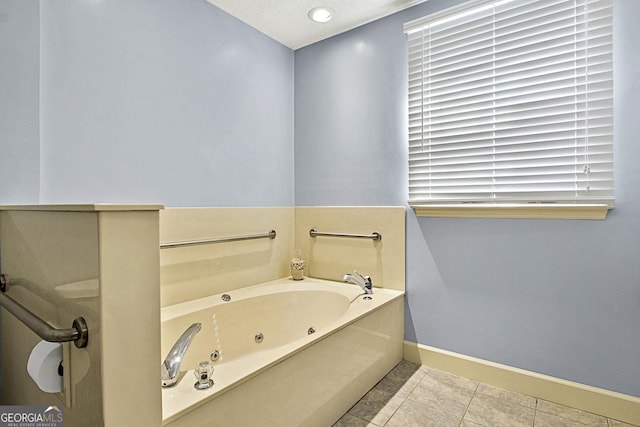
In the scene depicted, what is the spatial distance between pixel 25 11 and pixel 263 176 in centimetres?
151

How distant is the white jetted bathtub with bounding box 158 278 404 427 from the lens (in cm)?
111

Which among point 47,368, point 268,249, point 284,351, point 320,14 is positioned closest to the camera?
point 47,368

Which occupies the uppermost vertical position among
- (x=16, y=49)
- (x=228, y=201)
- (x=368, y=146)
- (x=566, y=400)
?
(x=16, y=49)

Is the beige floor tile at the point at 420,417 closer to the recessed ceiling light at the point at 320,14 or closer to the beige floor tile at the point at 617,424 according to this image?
the beige floor tile at the point at 617,424

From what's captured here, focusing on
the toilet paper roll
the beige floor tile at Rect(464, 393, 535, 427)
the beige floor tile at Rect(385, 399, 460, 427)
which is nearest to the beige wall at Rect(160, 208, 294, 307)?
the toilet paper roll

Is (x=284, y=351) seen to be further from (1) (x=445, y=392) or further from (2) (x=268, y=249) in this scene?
(2) (x=268, y=249)

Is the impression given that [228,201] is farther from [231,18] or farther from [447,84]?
[447,84]

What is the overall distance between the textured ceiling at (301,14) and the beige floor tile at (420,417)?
7.94 ft

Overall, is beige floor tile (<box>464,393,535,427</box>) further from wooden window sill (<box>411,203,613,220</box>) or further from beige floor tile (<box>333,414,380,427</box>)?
wooden window sill (<box>411,203,613,220</box>)

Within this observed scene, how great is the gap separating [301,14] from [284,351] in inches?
84.0

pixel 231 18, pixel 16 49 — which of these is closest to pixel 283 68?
pixel 231 18

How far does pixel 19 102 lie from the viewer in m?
1.34

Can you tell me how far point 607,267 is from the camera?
5.35 feet

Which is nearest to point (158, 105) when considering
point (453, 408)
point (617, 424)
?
point (453, 408)
